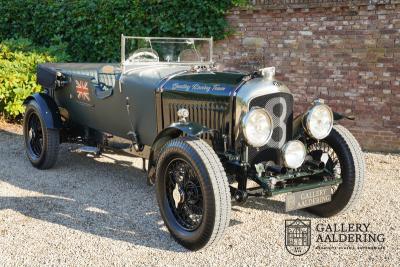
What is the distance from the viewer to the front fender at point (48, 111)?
579 cm

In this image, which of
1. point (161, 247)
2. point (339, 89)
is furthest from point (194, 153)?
point (339, 89)

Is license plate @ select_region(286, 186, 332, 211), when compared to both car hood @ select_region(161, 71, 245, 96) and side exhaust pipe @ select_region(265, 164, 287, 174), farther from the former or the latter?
car hood @ select_region(161, 71, 245, 96)

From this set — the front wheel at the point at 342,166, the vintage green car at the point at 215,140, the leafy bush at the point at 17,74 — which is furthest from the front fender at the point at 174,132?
the leafy bush at the point at 17,74

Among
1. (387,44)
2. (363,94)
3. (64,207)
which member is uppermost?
(387,44)

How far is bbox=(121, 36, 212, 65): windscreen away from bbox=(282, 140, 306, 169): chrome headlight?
6.61 feet

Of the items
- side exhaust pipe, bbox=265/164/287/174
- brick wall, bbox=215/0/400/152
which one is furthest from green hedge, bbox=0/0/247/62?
side exhaust pipe, bbox=265/164/287/174

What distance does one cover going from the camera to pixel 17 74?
813 cm

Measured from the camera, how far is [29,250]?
147 inches

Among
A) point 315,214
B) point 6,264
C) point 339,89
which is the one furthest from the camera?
point 339,89

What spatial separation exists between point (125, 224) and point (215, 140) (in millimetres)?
1070

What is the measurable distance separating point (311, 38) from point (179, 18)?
2348mm

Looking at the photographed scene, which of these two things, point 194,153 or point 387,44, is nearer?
point 194,153

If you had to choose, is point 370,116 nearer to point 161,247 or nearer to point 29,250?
point 161,247

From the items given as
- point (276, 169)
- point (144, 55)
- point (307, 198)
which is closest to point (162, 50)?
point (144, 55)
